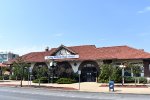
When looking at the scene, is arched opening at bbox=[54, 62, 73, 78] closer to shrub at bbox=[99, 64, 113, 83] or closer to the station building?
the station building

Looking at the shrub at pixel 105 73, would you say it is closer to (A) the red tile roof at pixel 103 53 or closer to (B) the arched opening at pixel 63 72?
(A) the red tile roof at pixel 103 53

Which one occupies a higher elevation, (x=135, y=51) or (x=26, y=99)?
(x=135, y=51)

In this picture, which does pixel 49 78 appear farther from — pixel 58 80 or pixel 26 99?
pixel 26 99

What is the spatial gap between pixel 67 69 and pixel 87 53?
492 centimetres

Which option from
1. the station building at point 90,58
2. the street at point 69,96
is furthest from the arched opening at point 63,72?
the street at point 69,96

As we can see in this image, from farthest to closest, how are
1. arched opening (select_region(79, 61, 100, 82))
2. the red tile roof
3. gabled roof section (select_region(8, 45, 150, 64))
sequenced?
arched opening (select_region(79, 61, 100, 82)) < gabled roof section (select_region(8, 45, 150, 64)) < the red tile roof

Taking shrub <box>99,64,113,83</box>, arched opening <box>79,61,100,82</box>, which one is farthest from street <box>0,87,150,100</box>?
arched opening <box>79,61,100,82</box>

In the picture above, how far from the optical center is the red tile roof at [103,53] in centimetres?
5484

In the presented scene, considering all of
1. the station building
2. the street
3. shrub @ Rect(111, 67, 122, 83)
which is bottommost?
the street

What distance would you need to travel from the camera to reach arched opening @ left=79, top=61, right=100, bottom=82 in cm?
5913

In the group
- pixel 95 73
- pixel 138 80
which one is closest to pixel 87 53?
pixel 95 73

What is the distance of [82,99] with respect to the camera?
2786 cm

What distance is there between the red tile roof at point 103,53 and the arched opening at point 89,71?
4.06ft

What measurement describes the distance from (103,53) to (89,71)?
3992 mm
